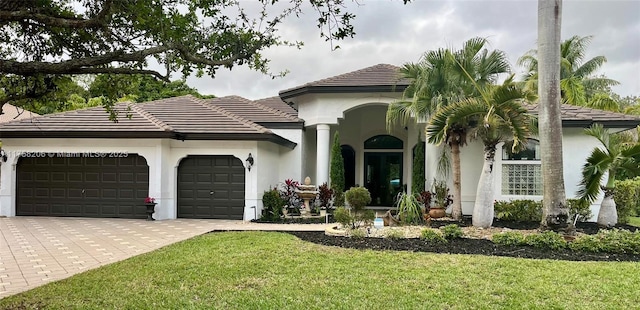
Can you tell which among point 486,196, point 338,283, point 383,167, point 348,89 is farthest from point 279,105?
point 338,283

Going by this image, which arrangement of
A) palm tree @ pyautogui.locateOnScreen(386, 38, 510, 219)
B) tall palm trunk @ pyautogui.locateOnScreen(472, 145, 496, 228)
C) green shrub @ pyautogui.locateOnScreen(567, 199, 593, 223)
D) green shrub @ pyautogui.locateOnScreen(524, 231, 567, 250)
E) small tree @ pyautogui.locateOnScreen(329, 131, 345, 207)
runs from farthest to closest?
small tree @ pyautogui.locateOnScreen(329, 131, 345, 207) < green shrub @ pyautogui.locateOnScreen(567, 199, 593, 223) < palm tree @ pyautogui.locateOnScreen(386, 38, 510, 219) < tall palm trunk @ pyautogui.locateOnScreen(472, 145, 496, 228) < green shrub @ pyautogui.locateOnScreen(524, 231, 567, 250)

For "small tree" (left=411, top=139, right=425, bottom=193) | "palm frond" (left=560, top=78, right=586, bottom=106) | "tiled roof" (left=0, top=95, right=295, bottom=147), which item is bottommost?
"small tree" (left=411, top=139, right=425, bottom=193)

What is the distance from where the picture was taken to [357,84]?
1700cm

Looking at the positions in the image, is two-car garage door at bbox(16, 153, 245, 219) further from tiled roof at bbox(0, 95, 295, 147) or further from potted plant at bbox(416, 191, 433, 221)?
potted plant at bbox(416, 191, 433, 221)

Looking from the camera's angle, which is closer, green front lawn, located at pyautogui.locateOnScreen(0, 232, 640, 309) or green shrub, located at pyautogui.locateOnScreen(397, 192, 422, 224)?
green front lawn, located at pyautogui.locateOnScreen(0, 232, 640, 309)

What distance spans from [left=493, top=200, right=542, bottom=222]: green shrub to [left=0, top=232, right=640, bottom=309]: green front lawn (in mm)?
7091

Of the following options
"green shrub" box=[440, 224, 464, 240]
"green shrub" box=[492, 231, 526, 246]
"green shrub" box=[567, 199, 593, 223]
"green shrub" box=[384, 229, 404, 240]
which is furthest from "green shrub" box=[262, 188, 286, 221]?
"green shrub" box=[567, 199, 593, 223]

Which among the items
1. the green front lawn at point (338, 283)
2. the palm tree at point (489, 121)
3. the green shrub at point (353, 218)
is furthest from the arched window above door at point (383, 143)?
the green front lawn at point (338, 283)

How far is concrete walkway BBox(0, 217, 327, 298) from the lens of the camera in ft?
→ 25.3

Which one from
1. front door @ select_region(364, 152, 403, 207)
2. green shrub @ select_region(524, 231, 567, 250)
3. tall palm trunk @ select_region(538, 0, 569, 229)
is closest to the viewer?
green shrub @ select_region(524, 231, 567, 250)

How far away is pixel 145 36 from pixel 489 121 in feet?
28.3

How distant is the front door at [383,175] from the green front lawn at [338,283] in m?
12.2

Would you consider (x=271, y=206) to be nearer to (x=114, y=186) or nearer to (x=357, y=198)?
(x=357, y=198)

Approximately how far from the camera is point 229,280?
22.1ft
